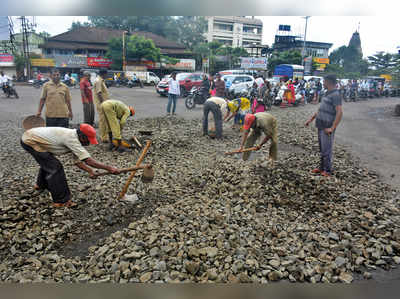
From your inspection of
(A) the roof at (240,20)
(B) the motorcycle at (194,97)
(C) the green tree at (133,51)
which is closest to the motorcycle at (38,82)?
(C) the green tree at (133,51)

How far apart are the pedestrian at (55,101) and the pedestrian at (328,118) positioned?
3.94 meters

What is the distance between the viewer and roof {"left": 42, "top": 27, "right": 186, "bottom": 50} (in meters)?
3.38

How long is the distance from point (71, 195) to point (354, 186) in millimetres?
3799

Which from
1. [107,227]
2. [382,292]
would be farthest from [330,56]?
[107,227]

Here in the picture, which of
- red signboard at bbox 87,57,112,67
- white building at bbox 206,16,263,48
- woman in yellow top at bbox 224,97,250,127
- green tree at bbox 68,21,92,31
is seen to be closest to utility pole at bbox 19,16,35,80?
green tree at bbox 68,21,92,31

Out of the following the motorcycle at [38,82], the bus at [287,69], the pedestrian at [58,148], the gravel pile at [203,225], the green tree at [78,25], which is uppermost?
the green tree at [78,25]

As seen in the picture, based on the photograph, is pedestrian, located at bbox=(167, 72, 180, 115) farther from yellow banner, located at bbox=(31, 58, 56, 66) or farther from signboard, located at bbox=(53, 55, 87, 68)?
yellow banner, located at bbox=(31, 58, 56, 66)

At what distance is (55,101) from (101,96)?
1055 mm

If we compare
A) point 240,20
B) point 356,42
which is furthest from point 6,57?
point 356,42

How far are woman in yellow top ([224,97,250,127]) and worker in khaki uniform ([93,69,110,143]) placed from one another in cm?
277

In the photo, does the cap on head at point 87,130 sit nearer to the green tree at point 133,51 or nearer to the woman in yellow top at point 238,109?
the green tree at point 133,51

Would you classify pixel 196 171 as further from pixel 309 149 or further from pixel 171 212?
pixel 309 149

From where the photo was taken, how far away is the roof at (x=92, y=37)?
338cm

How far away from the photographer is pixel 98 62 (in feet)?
14.5
